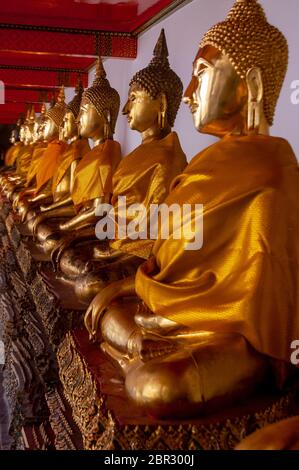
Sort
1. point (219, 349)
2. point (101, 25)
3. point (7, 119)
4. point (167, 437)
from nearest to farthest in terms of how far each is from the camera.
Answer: point (167, 437)
point (219, 349)
point (101, 25)
point (7, 119)

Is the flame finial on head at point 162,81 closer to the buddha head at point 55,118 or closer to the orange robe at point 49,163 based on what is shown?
the orange robe at point 49,163

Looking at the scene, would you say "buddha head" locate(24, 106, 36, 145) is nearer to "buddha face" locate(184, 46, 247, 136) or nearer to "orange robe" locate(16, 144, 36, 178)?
"orange robe" locate(16, 144, 36, 178)

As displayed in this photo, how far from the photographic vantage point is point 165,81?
2688 mm

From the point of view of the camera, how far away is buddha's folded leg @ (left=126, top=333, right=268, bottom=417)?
4.62 ft

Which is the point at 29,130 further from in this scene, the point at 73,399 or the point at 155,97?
the point at 73,399

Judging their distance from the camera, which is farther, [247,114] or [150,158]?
[150,158]

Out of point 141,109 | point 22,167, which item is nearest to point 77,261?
point 141,109

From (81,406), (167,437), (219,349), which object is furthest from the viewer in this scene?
(81,406)

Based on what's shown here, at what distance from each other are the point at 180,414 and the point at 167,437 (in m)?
0.06

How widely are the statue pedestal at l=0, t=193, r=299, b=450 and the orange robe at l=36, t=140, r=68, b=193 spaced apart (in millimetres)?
1137

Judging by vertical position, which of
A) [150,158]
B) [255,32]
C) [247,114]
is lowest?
[150,158]

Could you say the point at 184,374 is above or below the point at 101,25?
below

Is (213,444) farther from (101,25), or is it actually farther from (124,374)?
(101,25)

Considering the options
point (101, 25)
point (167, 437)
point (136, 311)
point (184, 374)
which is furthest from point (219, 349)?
point (101, 25)
